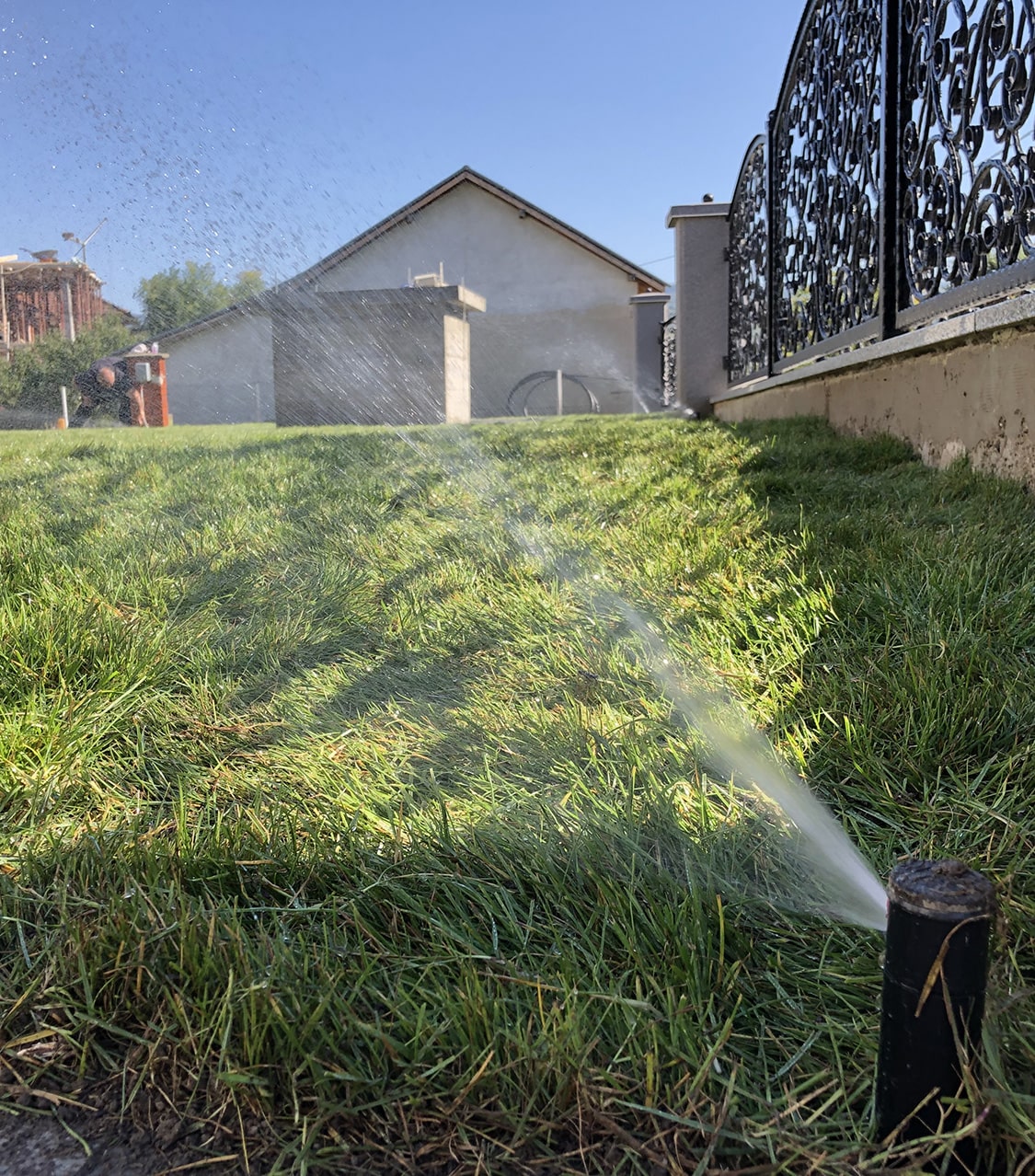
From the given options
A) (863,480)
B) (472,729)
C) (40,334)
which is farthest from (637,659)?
(40,334)

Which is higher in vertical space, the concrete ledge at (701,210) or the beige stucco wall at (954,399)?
the concrete ledge at (701,210)

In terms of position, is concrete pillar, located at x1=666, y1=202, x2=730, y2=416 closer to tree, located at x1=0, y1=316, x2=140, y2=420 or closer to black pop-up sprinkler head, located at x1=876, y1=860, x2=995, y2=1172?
black pop-up sprinkler head, located at x1=876, y1=860, x2=995, y2=1172

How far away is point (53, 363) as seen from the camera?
1611 cm

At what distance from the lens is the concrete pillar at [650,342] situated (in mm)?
16375

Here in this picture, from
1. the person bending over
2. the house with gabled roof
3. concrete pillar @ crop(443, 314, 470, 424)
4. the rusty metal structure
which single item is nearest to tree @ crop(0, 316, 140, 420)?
the person bending over

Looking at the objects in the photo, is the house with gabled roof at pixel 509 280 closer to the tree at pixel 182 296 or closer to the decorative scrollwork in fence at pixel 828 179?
the tree at pixel 182 296

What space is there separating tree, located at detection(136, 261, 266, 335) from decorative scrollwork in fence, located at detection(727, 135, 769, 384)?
30.9ft

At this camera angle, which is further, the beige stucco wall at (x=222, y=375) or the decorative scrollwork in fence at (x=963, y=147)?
the beige stucco wall at (x=222, y=375)

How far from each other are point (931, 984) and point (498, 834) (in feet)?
2.57

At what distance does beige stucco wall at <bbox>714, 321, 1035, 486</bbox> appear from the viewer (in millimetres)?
2959

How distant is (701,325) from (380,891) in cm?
820

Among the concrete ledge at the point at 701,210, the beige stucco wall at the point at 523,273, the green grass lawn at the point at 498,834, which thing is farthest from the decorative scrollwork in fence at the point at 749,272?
the beige stucco wall at the point at 523,273

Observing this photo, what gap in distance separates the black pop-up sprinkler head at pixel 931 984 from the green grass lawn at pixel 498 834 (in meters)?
0.10

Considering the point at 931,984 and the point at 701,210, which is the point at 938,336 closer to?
the point at 931,984
